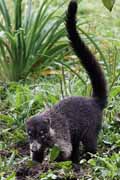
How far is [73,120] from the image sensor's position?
4066 mm

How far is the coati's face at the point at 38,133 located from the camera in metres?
3.73

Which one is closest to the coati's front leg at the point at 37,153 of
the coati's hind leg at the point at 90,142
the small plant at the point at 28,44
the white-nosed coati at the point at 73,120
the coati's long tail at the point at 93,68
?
the white-nosed coati at the point at 73,120

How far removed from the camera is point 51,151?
155 inches

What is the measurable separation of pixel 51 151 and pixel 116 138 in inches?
27.5

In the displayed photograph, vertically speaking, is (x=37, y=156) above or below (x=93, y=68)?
below

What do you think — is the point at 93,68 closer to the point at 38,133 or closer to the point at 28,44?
the point at 38,133

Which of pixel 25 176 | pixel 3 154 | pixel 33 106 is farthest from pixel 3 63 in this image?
pixel 25 176

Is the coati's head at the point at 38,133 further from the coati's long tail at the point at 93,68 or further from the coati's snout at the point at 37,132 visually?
the coati's long tail at the point at 93,68

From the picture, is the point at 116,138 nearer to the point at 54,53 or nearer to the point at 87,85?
the point at 87,85

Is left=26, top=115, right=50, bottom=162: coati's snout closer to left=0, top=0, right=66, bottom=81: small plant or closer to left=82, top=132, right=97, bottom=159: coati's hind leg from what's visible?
left=82, top=132, right=97, bottom=159: coati's hind leg

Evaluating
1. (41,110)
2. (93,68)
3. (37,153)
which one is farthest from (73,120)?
(41,110)

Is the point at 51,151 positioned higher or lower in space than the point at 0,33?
lower

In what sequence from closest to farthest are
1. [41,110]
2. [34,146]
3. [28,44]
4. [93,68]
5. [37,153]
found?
[34,146], [37,153], [93,68], [41,110], [28,44]

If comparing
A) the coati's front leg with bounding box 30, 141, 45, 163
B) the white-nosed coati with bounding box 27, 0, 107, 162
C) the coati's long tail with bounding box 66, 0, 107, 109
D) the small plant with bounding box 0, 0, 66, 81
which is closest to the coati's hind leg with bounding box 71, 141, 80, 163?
the white-nosed coati with bounding box 27, 0, 107, 162
